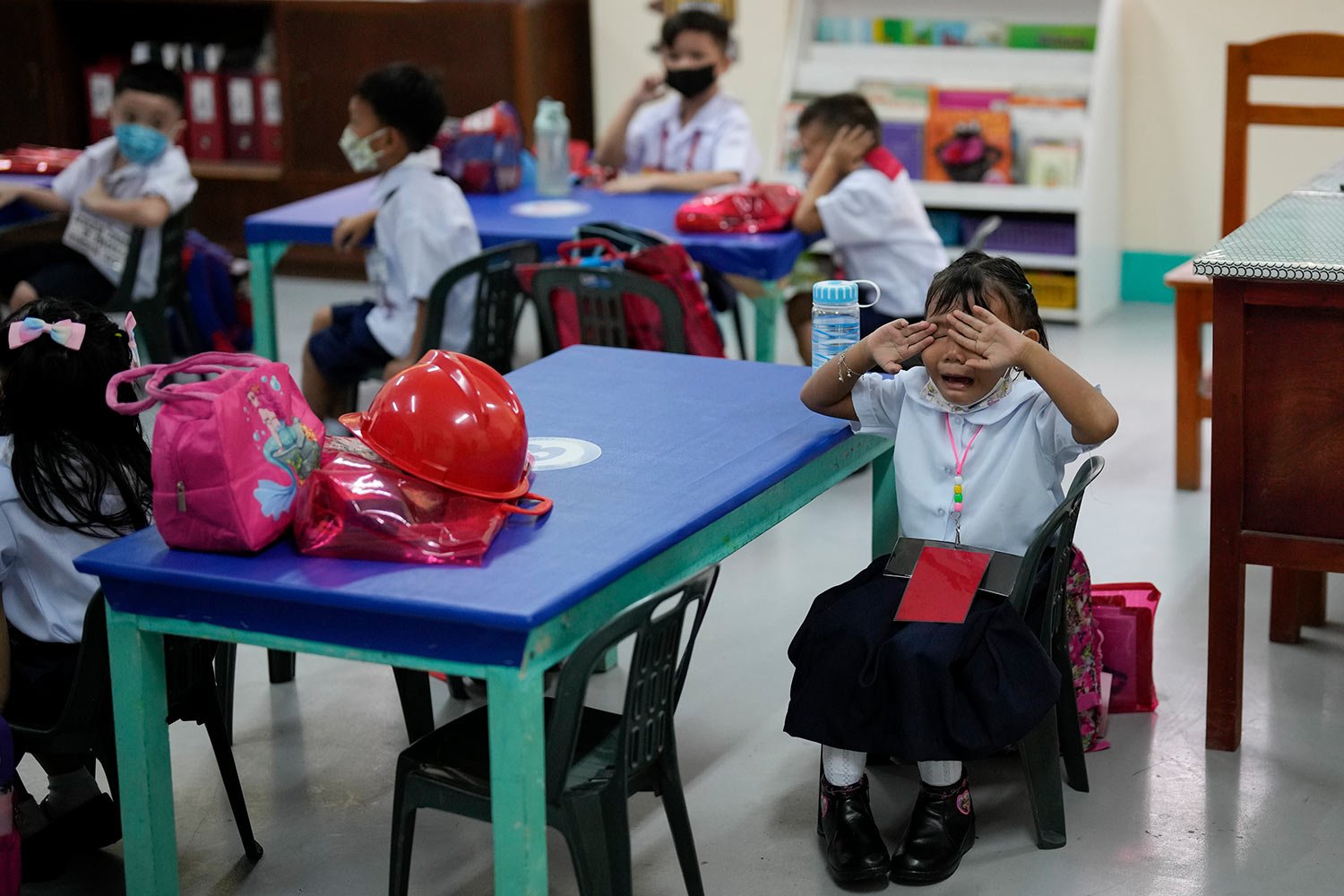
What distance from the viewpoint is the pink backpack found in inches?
86.0

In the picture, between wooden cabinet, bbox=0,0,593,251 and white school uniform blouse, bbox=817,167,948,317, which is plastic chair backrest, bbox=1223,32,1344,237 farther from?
wooden cabinet, bbox=0,0,593,251

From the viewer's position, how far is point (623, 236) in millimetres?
4273

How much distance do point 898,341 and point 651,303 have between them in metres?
1.44

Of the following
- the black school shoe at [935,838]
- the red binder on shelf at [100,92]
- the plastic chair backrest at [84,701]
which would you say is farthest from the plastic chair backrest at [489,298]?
the red binder on shelf at [100,92]

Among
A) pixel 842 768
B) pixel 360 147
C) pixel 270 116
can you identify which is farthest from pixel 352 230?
pixel 270 116

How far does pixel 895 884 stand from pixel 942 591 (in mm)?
459

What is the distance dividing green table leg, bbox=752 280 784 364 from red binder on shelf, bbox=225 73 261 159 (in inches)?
141

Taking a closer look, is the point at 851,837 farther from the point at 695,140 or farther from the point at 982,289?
the point at 695,140

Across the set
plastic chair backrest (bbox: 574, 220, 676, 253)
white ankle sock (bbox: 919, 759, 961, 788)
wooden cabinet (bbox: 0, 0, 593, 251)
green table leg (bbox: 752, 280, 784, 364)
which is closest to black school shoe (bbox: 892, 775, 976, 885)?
white ankle sock (bbox: 919, 759, 961, 788)

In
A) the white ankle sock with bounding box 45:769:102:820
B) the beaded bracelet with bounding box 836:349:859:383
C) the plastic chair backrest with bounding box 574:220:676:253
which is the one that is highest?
the plastic chair backrest with bounding box 574:220:676:253

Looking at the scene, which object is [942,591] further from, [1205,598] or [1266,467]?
[1205,598]

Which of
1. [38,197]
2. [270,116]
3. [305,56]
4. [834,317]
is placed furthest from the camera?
[270,116]

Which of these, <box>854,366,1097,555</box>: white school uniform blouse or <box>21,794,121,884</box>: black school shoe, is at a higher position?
<box>854,366,1097,555</box>: white school uniform blouse

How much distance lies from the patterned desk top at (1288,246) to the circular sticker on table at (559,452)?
3.34 feet
